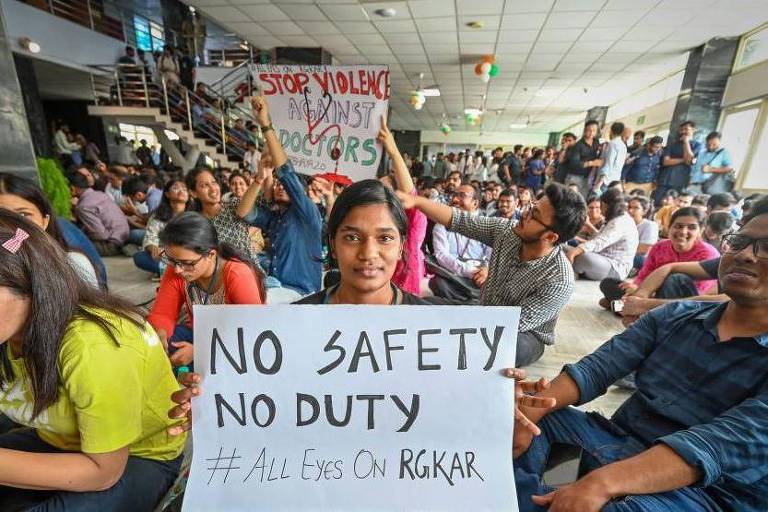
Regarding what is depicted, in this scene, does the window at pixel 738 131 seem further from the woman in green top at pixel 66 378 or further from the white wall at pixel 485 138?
the white wall at pixel 485 138

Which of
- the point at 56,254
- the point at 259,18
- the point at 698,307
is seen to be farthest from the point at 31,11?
the point at 698,307

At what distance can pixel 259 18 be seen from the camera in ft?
20.7

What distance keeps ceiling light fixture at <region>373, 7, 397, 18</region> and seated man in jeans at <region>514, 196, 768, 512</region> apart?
19.2ft

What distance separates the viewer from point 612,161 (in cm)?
625

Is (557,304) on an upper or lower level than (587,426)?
upper

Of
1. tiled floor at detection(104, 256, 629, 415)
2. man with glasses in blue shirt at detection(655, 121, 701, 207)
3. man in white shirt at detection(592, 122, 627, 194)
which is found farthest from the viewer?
man with glasses in blue shirt at detection(655, 121, 701, 207)

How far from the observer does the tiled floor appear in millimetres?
2447

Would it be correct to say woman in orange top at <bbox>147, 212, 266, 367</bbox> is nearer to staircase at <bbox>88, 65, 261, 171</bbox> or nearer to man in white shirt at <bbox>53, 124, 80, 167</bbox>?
staircase at <bbox>88, 65, 261, 171</bbox>

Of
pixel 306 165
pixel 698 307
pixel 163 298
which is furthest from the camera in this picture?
pixel 306 165

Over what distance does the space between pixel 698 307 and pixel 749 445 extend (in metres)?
0.48

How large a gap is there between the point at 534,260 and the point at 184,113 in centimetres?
1019

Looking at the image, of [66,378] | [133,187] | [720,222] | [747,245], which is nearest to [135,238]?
[133,187]

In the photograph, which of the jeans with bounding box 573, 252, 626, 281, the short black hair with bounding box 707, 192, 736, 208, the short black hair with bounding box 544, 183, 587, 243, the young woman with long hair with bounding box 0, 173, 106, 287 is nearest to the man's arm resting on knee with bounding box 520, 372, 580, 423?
the short black hair with bounding box 544, 183, 587, 243

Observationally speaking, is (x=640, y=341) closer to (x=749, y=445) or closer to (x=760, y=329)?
(x=760, y=329)
